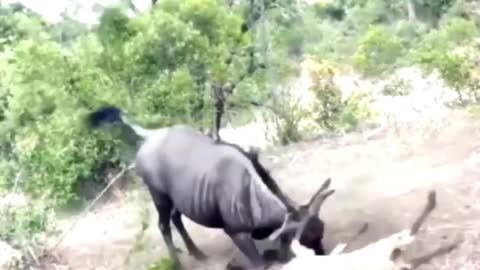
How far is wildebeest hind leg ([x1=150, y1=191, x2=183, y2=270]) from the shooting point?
6.46 m

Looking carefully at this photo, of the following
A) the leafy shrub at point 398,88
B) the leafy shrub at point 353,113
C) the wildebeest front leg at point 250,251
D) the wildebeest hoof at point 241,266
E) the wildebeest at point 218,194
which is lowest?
the leafy shrub at point 398,88

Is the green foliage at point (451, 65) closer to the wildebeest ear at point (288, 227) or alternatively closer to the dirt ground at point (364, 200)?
the dirt ground at point (364, 200)

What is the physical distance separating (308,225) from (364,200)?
2033 mm

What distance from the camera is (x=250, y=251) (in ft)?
18.1

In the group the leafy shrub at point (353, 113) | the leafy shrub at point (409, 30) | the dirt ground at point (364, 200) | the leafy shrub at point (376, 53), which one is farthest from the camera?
the leafy shrub at point (409, 30)

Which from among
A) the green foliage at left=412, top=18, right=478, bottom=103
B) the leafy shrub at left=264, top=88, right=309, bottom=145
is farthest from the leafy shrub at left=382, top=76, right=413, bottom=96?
the leafy shrub at left=264, top=88, right=309, bottom=145

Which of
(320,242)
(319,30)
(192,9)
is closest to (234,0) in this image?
(192,9)

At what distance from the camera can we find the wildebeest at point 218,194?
5.33 m

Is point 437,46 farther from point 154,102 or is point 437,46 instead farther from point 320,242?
point 320,242

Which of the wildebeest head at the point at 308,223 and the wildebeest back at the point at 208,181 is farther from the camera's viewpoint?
the wildebeest back at the point at 208,181

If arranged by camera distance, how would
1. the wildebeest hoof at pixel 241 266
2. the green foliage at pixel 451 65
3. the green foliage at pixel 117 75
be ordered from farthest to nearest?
the green foliage at pixel 451 65 → the green foliage at pixel 117 75 → the wildebeest hoof at pixel 241 266

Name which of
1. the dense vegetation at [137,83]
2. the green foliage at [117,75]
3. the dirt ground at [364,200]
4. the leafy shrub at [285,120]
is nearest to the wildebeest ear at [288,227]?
the dirt ground at [364,200]

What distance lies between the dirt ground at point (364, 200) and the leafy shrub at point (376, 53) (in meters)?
2.83

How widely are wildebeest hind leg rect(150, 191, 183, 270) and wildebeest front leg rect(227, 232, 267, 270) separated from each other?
96 cm
